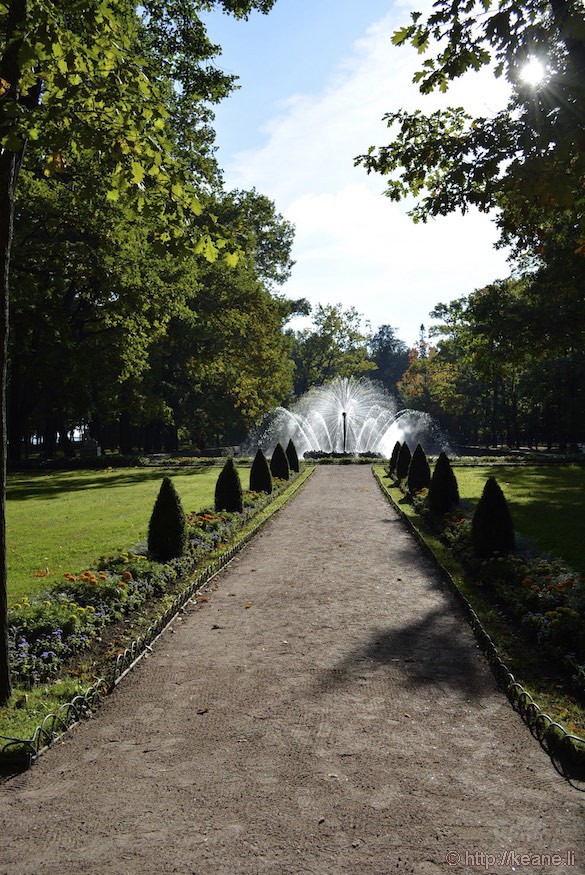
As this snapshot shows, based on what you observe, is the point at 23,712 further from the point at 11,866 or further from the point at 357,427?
the point at 357,427

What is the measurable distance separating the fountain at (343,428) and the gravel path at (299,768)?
35.9 metres

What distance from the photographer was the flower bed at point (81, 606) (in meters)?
6.38

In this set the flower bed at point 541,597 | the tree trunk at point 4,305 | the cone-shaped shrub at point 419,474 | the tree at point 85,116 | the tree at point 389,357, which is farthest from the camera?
the tree at point 389,357

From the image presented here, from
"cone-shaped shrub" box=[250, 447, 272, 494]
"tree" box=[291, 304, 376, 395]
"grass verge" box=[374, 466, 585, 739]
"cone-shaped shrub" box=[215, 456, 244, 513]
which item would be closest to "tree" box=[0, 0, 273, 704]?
"grass verge" box=[374, 466, 585, 739]

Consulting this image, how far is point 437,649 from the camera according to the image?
708 cm

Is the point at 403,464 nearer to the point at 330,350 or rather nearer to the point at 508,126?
the point at 508,126

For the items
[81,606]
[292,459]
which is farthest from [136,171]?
[292,459]

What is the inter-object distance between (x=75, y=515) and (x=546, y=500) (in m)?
14.0

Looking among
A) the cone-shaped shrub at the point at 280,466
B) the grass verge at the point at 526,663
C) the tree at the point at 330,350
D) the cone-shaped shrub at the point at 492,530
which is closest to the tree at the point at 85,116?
the grass verge at the point at 526,663

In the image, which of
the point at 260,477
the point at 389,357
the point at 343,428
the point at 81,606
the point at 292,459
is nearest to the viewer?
the point at 81,606

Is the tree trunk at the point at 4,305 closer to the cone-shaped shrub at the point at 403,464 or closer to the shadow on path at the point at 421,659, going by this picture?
the shadow on path at the point at 421,659

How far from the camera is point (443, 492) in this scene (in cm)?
1536

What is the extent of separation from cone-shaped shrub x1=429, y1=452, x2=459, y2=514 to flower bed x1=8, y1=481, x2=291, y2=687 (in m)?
6.13

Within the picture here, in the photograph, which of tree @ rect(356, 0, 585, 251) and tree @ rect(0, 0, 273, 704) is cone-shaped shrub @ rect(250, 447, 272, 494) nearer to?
tree @ rect(356, 0, 585, 251)
